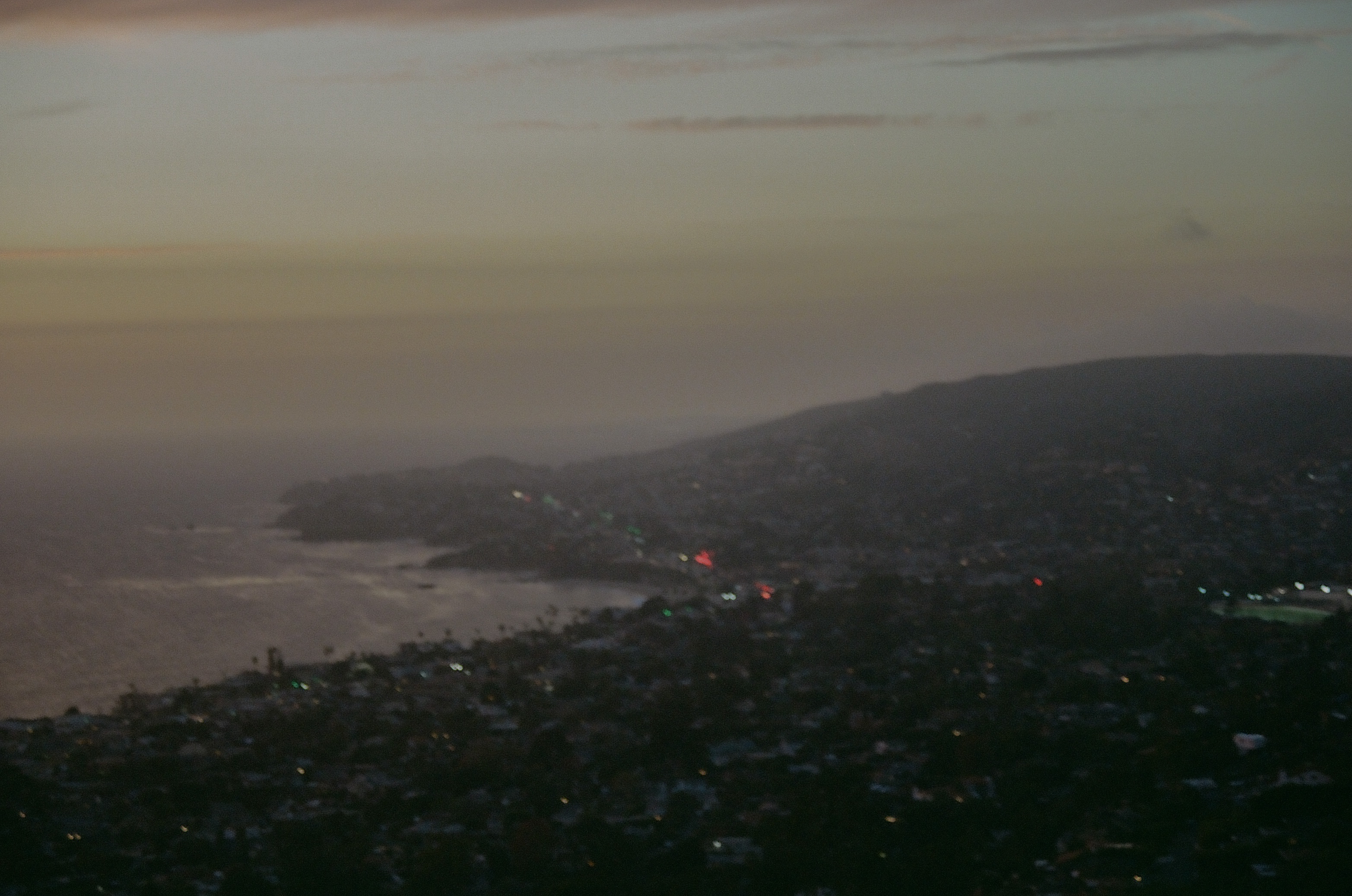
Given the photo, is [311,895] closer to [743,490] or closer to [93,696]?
[93,696]

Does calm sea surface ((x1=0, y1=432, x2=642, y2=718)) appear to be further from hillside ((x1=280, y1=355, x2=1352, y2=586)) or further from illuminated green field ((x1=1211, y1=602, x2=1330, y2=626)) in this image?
illuminated green field ((x1=1211, y1=602, x2=1330, y2=626))

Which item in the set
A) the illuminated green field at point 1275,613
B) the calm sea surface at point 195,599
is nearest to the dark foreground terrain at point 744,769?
the illuminated green field at point 1275,613

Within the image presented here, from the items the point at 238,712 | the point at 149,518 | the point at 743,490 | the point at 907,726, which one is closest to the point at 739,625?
the point at 907,726

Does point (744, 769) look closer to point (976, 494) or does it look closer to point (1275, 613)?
point (1275, 613)

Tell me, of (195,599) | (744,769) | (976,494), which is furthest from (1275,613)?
(195,599)

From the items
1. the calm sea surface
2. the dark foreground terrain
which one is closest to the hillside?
the calm sea surface
